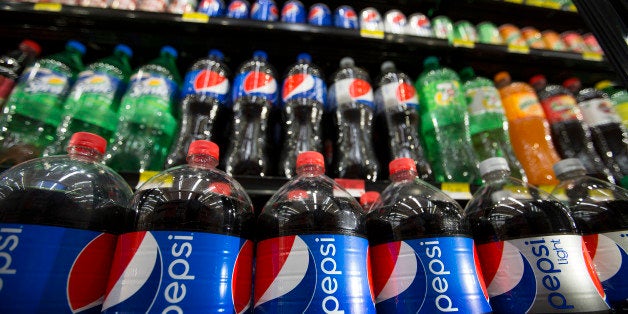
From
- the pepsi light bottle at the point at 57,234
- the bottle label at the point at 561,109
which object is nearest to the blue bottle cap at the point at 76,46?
the pepsi light bottle at the point at 57,234

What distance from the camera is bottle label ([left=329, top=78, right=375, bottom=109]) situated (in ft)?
4.81

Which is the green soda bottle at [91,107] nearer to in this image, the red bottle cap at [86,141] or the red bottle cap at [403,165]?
the red bottle cap at [86,141]

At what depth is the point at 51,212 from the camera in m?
0.68

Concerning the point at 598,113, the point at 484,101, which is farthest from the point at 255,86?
the point at 598,113

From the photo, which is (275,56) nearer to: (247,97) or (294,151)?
(247,97)

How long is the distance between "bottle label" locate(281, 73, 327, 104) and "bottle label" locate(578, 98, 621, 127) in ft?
4.73

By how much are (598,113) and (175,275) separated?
2107 mm

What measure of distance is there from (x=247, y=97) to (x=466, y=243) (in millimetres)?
1050

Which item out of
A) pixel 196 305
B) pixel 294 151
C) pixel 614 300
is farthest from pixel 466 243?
pixel 294 151

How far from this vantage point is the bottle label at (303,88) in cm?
142

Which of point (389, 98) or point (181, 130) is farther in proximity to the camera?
point (389, 98)

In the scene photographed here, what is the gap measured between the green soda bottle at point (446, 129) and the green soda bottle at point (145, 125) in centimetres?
123

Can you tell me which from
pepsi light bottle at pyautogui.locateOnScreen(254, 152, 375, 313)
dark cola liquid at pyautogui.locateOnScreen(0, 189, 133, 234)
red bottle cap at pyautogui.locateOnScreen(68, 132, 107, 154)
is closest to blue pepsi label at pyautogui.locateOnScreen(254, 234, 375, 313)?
pepsi light bottle at pyautogui.locateOnScreen(254, 152, 375, 313)

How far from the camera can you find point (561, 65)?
5.82ft
